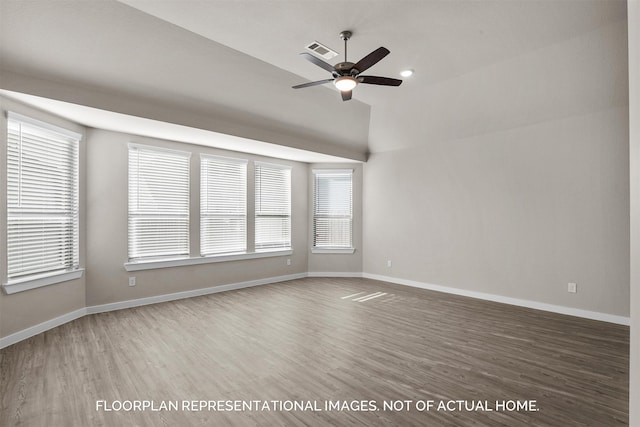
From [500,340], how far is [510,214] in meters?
2.27

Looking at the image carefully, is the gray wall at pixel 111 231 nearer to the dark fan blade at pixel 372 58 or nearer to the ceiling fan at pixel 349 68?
the ceiling fan at pixel 349 68

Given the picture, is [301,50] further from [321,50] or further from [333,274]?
[333,274]

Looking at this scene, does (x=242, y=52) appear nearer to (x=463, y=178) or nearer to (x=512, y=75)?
(x=512, y=75)

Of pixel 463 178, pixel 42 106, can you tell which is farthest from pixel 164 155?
pixel 463 178

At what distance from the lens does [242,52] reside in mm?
3965

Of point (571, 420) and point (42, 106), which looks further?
point (42, 106)

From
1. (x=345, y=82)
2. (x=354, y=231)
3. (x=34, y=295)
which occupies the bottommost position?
(x=34, y=295)

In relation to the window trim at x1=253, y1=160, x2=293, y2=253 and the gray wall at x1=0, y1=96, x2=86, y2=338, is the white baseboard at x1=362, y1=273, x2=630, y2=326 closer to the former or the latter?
the window trim at x1=253, y1=160, x2=293, y2=253

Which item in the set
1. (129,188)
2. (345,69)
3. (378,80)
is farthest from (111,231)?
(378,80)

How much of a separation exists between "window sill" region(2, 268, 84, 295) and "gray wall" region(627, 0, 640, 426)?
16.3 ft

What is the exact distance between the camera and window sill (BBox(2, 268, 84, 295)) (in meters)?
3.60

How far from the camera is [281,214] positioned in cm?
704

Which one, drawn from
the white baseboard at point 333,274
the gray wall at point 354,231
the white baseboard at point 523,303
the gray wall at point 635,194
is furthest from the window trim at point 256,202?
the gray wall at point 635,194

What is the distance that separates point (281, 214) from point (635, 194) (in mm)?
6418
